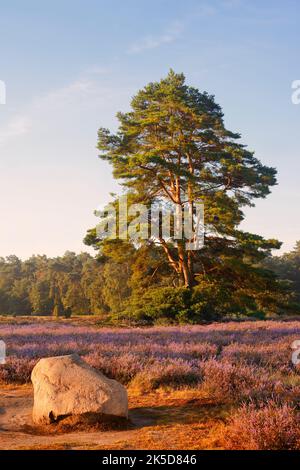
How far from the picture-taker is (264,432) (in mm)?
5062

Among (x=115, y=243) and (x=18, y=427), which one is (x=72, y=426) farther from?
(x=115, y=243)

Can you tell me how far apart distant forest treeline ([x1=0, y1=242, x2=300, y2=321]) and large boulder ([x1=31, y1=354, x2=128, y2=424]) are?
19.0m

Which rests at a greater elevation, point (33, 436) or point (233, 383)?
point (233, 383)

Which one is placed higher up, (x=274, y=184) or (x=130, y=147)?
(x=130, y=147)

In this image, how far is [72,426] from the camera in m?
6.26

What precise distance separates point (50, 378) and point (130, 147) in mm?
27054

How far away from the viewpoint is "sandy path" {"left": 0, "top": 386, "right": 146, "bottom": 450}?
5.41 meters

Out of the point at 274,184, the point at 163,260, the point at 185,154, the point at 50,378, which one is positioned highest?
the point at 185,154

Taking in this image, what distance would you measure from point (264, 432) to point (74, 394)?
2715 millimetres

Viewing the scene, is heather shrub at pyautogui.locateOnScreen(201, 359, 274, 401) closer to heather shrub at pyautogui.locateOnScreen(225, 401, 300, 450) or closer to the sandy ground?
the sandy ground

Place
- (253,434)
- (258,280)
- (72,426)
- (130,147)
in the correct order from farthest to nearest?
(130,147), (258,280), (72,426), (253,434)
